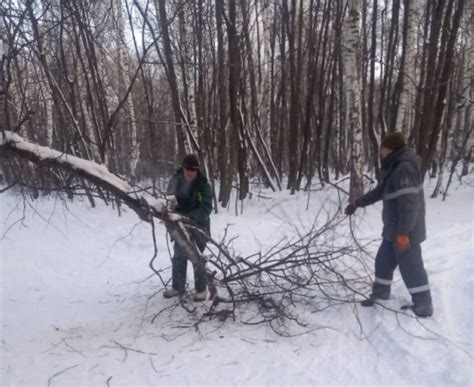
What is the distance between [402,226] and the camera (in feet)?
12.2

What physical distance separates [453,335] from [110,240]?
635 cm

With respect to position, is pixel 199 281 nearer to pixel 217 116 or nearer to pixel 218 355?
pixel 218 355

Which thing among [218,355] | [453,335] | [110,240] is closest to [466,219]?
[453,335]

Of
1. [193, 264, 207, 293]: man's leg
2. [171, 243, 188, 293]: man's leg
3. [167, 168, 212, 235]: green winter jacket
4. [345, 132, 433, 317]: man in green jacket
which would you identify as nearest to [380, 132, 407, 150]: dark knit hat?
[345, 132, 433, 317]: man in green jacket

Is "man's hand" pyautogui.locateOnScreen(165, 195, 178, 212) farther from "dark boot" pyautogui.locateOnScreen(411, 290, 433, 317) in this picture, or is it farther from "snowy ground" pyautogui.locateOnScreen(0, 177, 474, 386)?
"dark boot" pyautogui.locateOnScreen(411, 290, 433, 317)

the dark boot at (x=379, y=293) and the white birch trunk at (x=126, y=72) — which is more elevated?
the white birch trunk at (x=126, y=72)

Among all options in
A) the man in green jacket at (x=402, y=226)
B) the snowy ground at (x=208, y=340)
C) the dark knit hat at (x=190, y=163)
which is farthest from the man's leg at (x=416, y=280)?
the dark knit hat at (x=190, y=163)

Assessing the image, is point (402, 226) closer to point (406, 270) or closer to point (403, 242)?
point (403, 242)

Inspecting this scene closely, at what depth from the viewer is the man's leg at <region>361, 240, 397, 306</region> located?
13.3ft

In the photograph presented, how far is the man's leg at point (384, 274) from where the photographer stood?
13.3 ft

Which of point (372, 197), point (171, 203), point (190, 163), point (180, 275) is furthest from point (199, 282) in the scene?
point (372, 197)

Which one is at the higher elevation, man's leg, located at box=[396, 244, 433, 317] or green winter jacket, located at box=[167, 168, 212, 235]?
green winter jacket, located at box=[167, 168, 212, 235]

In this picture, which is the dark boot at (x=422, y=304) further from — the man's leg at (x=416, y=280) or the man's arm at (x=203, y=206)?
the man's arm at (x=203, y=206)

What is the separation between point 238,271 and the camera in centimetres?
429
